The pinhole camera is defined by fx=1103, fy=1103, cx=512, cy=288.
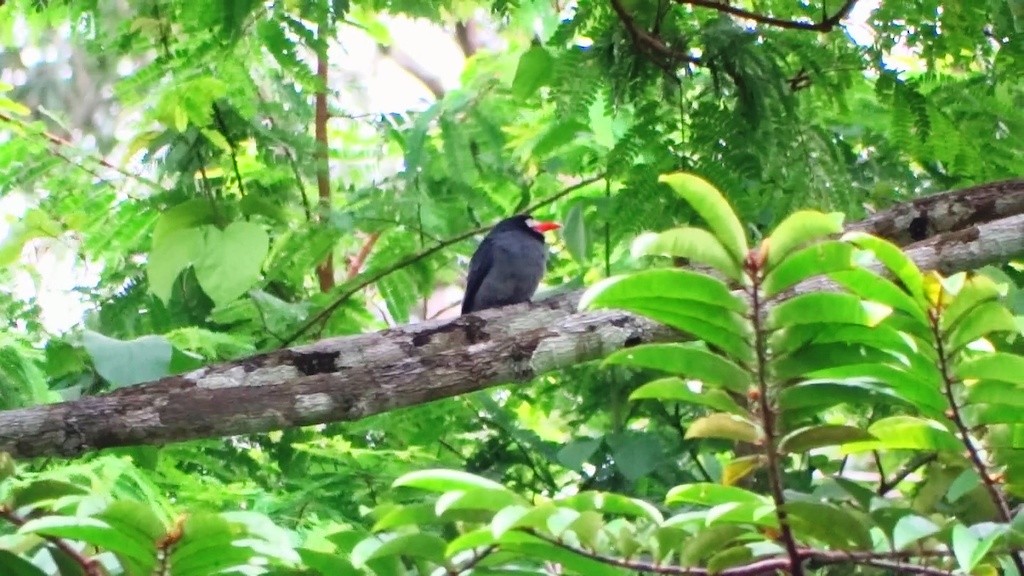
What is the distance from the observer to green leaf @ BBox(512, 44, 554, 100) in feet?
9.40

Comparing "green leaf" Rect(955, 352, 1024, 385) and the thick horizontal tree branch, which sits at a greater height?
"green leaf" Rect(955, 352, 1024, 385)

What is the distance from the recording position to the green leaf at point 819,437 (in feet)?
4.13

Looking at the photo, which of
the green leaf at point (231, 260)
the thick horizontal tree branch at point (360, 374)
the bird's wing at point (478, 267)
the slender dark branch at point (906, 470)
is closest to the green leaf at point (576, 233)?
the thick horizontal tree branch at point (360, 374)

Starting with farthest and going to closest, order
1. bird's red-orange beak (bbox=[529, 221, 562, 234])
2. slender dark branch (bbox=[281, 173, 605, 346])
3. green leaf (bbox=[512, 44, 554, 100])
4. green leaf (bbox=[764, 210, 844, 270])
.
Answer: bird's red-orange beak (bbox=[529, 221, 562, 234]), slender dark branch (bbox=[281, 173, 605, 346]), green leaf (bbox=[512, 44, 554, 100]), green leaf (bbox=[764, 210, 844, 270])

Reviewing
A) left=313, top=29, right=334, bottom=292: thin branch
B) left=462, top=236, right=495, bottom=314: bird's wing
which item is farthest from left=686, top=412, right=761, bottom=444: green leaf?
left=462, top=236, right=495, bottom=314: bird's wing

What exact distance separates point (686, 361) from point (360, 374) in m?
1.39

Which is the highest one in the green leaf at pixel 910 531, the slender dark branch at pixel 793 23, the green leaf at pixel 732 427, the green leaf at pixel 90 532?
the slender dark branch at pixel 793 23

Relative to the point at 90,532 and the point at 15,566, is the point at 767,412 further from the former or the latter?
the point at 15,566

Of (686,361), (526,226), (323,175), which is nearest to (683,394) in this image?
(686,361)

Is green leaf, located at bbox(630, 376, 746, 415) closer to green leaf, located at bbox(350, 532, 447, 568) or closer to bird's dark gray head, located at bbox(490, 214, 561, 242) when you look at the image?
green leaf, located at bbox(350, 532, 447, 568)

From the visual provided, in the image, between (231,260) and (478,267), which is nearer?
(231,260)

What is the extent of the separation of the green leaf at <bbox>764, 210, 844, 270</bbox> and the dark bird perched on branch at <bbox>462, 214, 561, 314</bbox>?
3.51 meters

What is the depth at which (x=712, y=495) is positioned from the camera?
1247 mm

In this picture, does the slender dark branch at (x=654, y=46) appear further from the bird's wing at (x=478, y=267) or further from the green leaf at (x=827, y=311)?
the bird's wing at (x=478, y=267)
